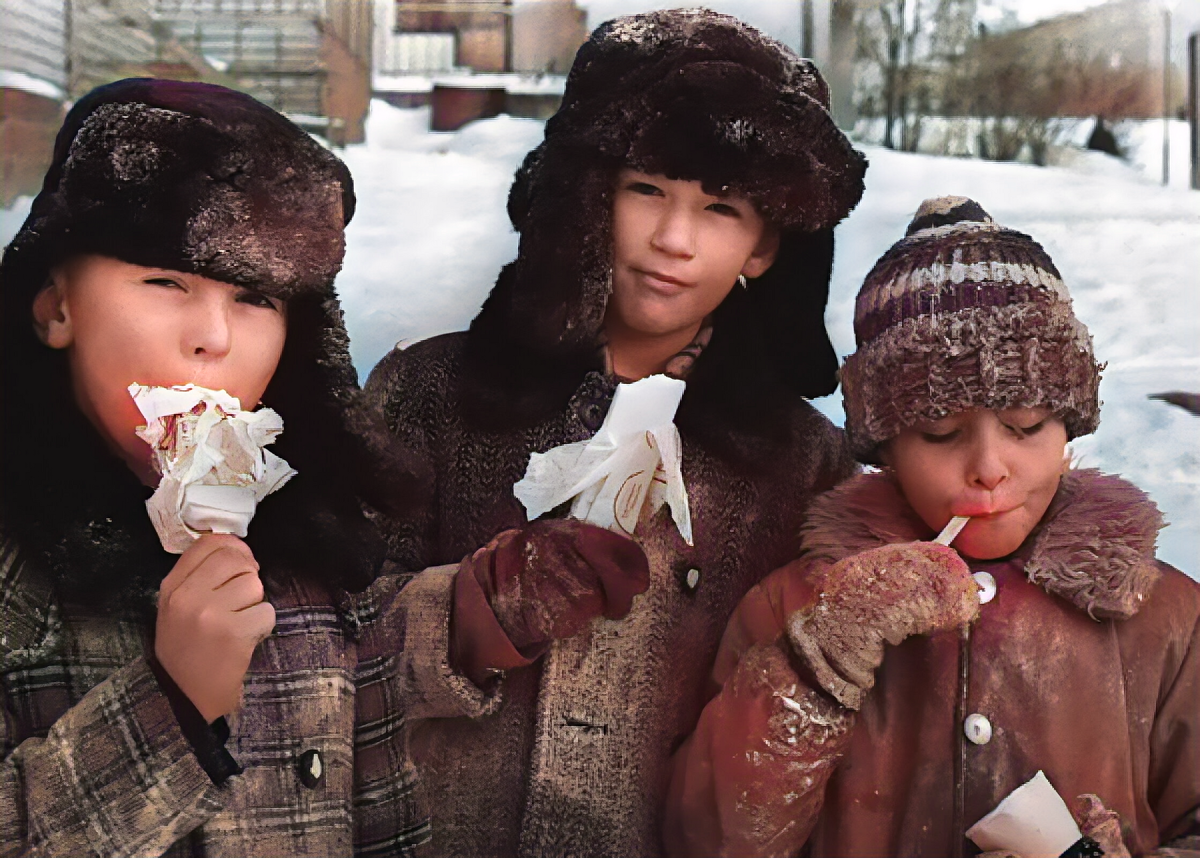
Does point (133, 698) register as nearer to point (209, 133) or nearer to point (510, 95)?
point (209, 133)

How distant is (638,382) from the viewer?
1.74m

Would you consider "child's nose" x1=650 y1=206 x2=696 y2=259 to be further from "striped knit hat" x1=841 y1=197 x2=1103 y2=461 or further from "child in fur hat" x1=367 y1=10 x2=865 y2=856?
"striped knit hat" x1=841 y1=197 x2=1103 y2=461

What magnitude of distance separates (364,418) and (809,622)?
0.71 metres

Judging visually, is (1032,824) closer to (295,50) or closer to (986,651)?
(986,651)

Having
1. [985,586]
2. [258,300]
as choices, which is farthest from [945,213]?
[258,300]

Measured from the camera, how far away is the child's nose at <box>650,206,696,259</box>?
1784 millimetres

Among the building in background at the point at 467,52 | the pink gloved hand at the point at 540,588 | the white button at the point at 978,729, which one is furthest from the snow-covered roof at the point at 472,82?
the white button at the point at 978,729

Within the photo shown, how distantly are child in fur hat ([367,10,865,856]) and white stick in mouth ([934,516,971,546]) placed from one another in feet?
0.78

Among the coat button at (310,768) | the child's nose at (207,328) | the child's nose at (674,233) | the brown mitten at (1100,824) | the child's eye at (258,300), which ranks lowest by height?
the brown mitten at (1100,824)

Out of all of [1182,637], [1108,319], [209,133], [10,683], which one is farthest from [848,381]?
[10,683]

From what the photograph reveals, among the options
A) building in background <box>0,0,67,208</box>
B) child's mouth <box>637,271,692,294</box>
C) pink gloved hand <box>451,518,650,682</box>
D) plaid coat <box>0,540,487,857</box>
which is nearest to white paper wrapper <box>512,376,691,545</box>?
pink gloved hand <box>451,518,650,682</box>

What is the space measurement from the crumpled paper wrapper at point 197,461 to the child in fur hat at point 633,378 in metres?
0.28

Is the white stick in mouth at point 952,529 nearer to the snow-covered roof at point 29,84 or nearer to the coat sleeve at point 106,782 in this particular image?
the coat sleeve at point 106,782

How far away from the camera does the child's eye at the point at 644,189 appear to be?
70.2 inches
